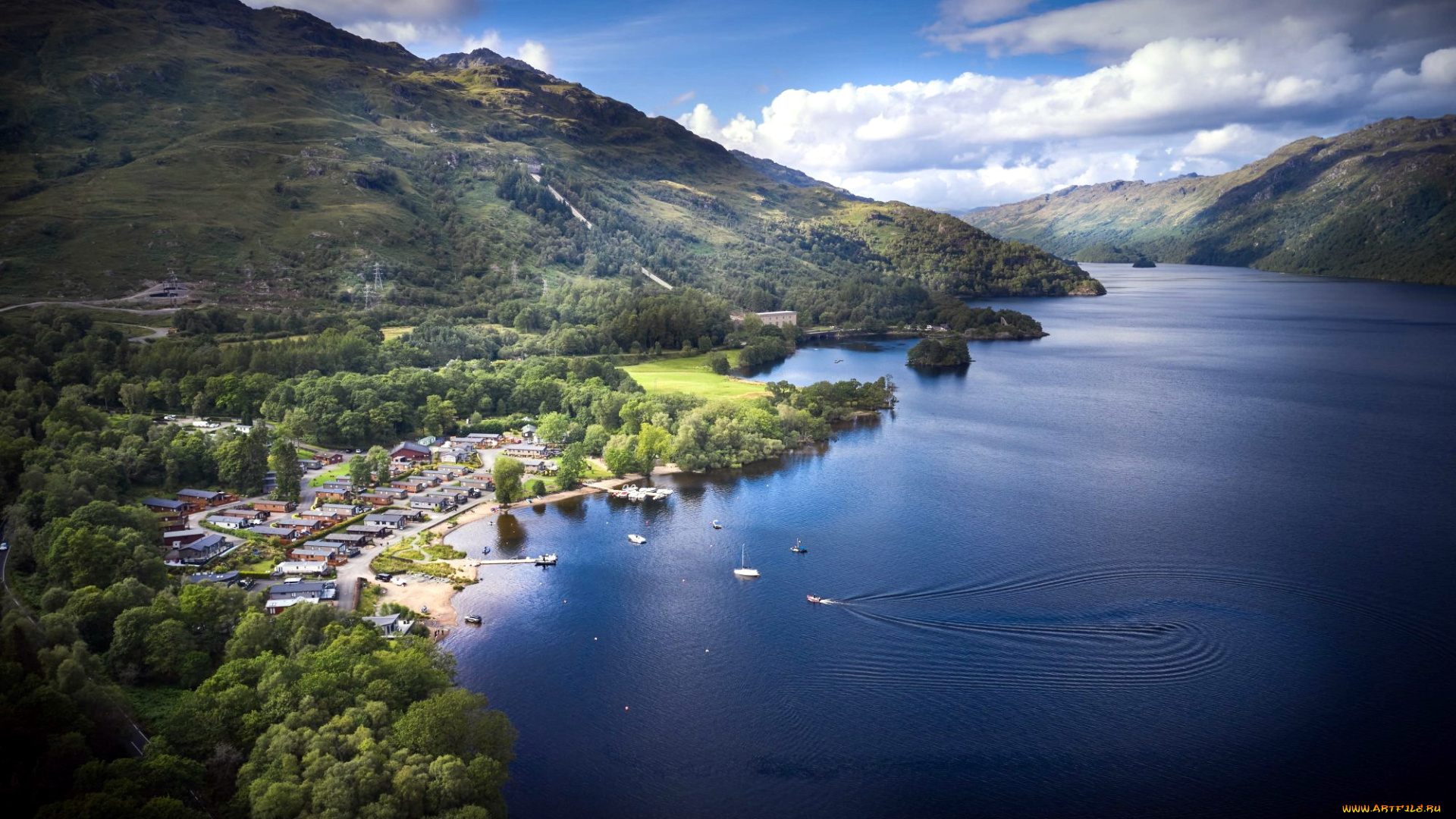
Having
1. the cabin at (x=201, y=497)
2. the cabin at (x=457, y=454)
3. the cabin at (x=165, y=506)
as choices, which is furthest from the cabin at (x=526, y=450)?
the cabin at (x=165, y=506)

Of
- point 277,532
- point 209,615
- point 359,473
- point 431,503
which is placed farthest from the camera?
point 359,473

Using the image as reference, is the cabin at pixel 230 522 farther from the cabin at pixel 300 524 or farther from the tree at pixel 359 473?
A: the tree at pixel 359 473

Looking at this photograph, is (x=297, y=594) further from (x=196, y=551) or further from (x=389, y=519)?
(x=389, y=519)

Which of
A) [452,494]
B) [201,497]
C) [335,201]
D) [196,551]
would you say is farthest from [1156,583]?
[335,201]

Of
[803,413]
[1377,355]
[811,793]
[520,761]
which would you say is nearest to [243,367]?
[803,413]

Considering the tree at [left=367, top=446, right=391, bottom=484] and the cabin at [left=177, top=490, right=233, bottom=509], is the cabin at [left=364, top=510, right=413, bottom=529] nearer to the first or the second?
the tree at [left=367, top=446, right=391, bottom=484]

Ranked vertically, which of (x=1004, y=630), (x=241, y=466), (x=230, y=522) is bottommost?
(x=1004, y=630)

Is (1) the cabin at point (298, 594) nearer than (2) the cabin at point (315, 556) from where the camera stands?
Yes

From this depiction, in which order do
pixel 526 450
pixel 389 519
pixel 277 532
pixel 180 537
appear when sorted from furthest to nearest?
pixel 526 450
pixel 389 519
pixel 277 532
pixel 180 537
